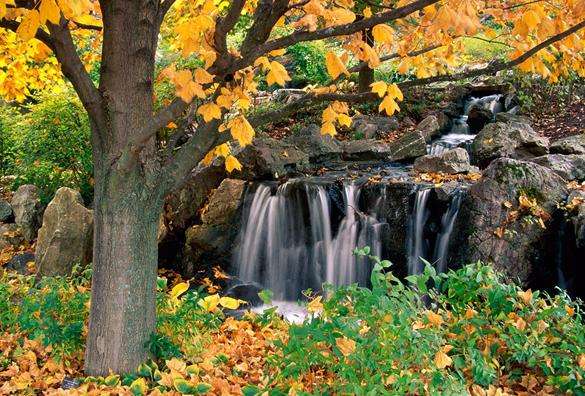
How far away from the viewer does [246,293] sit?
23.8ft

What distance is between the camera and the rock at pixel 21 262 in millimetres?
8258

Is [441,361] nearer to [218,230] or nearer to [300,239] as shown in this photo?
[300,239]

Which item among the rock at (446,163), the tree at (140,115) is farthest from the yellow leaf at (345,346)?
the rock at (446,163)

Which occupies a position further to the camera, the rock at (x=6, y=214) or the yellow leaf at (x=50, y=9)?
the rock at (x=6, y=214)

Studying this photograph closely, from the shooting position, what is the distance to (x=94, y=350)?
3.40 meters

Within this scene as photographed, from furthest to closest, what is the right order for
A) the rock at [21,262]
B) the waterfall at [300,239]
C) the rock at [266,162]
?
1. the rock at [266,162]
2. the rock at [21,262]
3. the waterfall at [300,239]

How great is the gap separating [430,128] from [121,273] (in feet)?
29.5

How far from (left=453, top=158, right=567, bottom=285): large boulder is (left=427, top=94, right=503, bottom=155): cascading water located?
330 cm

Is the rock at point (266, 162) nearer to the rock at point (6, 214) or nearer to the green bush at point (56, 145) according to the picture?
the green bush at point (56, 145)

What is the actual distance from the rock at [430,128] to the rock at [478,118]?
0.90 metres

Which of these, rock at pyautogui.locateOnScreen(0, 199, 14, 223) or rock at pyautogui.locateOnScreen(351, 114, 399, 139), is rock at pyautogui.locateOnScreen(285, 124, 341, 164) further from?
rock at pyautogui.locateOnScreen(0, 199, 14, 223)

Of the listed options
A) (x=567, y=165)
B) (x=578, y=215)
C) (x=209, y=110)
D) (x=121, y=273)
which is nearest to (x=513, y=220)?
(x=578, y=215)

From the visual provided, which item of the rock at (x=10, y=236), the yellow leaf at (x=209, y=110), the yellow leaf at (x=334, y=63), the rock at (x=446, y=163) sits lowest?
the rock at (x=10, y=236)

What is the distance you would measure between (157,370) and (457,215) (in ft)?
15.4
